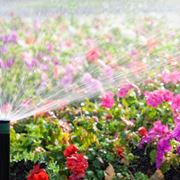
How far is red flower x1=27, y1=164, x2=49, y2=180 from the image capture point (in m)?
2.28

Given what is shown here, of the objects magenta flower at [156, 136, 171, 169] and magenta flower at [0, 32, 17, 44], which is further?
magenta flower at [0, 32, 17, 44]

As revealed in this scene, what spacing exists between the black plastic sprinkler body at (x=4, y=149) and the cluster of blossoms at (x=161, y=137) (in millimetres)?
609

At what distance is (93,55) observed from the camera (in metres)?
3.32

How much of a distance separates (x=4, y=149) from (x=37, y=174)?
34 cm

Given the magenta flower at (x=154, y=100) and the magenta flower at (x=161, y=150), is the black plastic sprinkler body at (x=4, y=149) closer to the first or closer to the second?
the magenta flower at (x=161, y=150)

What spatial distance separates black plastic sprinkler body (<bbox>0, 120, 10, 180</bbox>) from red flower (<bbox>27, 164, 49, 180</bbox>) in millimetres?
280

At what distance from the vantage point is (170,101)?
9.00ft

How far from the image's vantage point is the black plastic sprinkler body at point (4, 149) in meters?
1.97

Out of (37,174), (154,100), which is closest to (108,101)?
(154,100)

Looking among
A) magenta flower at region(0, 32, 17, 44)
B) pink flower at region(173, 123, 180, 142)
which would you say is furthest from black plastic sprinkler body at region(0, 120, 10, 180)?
magenta flower at region(0, 32, 17, 44)

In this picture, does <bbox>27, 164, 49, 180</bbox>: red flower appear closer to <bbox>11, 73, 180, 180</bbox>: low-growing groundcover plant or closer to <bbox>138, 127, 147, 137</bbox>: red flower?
<bbox>11, 73, 180, 180</bbox>: low-growing groundcover plant

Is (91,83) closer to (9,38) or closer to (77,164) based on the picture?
(77,164)

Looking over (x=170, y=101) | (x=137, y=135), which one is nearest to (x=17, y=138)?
(x=137, y=135)

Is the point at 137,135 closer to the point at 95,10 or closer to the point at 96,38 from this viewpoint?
the point at 95,10
